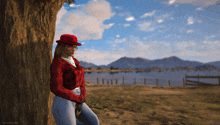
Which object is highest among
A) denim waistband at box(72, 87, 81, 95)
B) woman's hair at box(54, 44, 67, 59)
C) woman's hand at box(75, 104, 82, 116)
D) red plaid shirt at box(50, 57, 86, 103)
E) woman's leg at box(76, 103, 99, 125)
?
woman's hair at box(54, 44, 67, 59)

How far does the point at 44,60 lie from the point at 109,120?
3439mm

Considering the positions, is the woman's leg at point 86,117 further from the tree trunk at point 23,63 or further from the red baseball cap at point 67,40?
the red baseball cap at point 67,40

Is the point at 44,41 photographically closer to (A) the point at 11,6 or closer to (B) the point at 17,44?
(B) the point at 17,44

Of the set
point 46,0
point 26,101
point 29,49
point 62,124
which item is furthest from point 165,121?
point 46,0

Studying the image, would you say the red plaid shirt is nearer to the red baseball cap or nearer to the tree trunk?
the red baseball cap

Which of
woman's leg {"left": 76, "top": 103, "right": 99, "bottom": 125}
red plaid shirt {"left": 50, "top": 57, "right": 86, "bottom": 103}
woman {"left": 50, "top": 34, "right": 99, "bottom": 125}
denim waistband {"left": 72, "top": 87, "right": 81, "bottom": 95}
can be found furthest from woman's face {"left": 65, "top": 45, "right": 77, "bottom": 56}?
woman's leg {"left": 76, "top": 103, "right": 99, "bottom": 125}

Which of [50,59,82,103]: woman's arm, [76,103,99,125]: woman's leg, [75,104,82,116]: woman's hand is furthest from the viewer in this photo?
[76,103,99,125]: woman's leg

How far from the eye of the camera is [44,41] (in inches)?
79.0

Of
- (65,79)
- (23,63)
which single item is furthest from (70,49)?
(23,63)

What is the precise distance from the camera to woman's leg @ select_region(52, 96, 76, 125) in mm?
1493

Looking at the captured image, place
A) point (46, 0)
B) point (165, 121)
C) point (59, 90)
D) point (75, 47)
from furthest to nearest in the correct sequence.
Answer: point (165, 121)
point (46, 0)
point (75, 47)
point (59, 90)

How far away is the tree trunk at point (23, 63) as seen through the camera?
1.80 metres

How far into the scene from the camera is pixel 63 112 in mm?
1496

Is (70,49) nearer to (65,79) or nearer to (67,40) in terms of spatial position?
(67,40)
